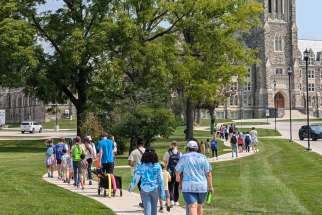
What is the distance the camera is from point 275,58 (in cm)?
10762

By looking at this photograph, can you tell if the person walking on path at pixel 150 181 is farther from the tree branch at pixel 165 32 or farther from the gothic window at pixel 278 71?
the gothic window at pixel 278 71

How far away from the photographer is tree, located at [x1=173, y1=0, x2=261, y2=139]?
48312mm

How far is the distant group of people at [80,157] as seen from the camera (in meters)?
18.9

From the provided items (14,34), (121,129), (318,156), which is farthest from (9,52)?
(318,156)

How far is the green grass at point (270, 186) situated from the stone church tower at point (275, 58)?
71.5 metres

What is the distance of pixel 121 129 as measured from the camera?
38.1 metres

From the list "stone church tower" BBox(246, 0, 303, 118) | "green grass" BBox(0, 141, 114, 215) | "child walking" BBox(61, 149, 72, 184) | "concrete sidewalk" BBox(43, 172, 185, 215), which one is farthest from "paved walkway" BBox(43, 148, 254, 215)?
"stone church tower" BBox(246, 0, 303, 118)

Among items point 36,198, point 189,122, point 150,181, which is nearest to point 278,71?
point 189,122

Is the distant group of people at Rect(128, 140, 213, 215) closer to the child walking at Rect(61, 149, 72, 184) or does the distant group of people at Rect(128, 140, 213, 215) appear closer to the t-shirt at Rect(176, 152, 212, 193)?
the t-shirt at Rect(176, 152, 212, 193)

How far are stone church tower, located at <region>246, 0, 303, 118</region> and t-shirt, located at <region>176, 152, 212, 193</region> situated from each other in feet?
311

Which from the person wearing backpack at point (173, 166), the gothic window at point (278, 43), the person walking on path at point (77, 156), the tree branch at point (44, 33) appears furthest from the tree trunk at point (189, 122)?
the gothic window at point (278, 43)

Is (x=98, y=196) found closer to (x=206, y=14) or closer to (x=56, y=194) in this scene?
(x=56, y=194)

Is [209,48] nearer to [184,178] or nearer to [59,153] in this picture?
[59,153]

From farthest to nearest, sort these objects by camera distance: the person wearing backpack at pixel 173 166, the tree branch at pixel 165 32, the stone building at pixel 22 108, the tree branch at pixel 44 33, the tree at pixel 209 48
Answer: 1. the stone building at pixel 22 108
2. the tree branch at pixel 165 32
3. the tree at pixel 209 48
4. the tree branch at pixel 44 33
5. the person wearing backpack at pixel 173 166
